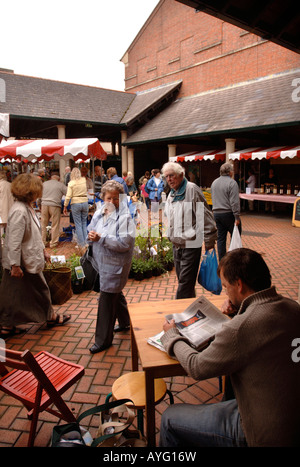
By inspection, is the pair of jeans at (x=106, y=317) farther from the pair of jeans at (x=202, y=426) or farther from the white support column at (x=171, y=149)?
the white support column at (x=171, y=149)

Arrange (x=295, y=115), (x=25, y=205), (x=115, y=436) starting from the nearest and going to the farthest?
(x=115, y=436) < (x=25, y=205) < (x=295, y=115)

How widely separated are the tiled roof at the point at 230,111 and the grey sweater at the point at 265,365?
458 inches

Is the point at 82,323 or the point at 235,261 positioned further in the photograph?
the point at 82,323

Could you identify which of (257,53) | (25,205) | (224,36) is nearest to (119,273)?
(25,205)

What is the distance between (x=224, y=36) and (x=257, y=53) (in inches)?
113

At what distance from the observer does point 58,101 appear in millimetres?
18641

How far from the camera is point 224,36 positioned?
1792 centimetres

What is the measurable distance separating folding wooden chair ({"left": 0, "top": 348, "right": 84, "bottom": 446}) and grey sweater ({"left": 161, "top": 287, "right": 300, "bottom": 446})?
1.11 m

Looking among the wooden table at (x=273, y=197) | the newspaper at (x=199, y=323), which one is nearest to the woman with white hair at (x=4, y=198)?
the newspaper at (x=199, y=323)

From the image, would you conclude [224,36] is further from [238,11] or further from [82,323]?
[82,323]

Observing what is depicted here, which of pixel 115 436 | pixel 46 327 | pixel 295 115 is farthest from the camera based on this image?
pixel 295 115

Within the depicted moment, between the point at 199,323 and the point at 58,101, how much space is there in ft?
63.7

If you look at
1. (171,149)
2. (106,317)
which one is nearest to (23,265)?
(106,317)

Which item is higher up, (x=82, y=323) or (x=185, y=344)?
(x=185, y=344)
